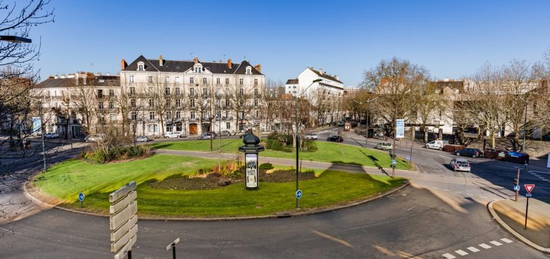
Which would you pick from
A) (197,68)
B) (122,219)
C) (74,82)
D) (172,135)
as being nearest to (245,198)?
(122,219)

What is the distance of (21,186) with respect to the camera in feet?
90.9

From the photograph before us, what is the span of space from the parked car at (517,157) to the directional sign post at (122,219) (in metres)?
44.7

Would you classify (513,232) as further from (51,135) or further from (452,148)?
(51,135)

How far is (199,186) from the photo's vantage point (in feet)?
82.2

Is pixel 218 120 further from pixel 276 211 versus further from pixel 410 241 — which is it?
pixel 410 241

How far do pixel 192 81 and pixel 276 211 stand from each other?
185 feet

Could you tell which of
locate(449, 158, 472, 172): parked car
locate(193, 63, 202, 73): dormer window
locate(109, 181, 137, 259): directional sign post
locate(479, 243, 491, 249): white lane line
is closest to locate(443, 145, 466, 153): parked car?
locate(449, 158, 472, 172): parked car

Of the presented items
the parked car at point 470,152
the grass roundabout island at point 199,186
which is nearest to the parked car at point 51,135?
the grass roundabout island at point 199,186

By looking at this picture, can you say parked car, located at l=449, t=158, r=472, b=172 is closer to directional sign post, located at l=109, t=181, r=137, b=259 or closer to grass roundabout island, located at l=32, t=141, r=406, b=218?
grass roundabout island, located at l=32, t=141, r=406, b=218

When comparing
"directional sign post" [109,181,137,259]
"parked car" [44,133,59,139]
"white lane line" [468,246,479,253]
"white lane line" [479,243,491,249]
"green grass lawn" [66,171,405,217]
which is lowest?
"white lane line" [479,243,491,249]

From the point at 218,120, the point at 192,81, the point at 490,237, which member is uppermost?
the point at 192,81

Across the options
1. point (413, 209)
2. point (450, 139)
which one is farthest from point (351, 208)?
point (450, 139)

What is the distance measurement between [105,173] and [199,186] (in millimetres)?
11447

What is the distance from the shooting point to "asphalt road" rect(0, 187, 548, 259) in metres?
14.3
